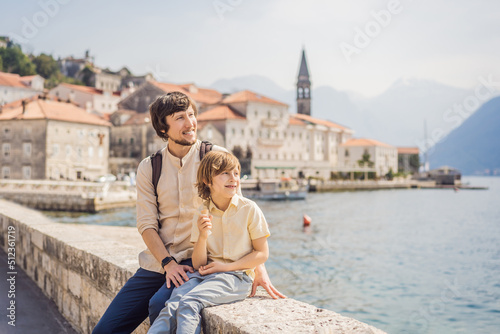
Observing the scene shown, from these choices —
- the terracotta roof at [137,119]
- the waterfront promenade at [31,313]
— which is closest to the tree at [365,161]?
the terracotta roof at [137,119]

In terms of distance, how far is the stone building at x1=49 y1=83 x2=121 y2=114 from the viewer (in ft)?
249

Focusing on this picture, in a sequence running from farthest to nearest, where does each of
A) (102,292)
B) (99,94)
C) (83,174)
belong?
(99,94) < (83,174) < (102,292)

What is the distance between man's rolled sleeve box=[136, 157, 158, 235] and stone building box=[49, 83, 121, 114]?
75.1 m

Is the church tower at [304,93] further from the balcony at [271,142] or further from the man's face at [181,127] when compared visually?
the man's face at [181,127]

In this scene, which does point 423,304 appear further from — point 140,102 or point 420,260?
point 140,102

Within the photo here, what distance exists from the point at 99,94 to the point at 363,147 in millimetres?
54269

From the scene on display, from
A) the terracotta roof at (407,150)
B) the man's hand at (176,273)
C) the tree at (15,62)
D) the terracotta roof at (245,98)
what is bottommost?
the man's hand at (176,273)

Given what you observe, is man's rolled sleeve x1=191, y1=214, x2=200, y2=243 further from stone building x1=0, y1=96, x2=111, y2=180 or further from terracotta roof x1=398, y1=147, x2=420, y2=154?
terracotta roof x1=398, y1=147, x2=420, y2=154

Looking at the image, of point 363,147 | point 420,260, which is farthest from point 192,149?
point 363,147

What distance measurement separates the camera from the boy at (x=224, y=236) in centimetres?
251

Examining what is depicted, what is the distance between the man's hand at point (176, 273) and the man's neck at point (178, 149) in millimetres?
676

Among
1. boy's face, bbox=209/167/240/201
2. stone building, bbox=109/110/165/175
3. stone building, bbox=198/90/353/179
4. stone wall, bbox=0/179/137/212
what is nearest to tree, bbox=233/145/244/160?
stone building, bbox=198/90/353/179

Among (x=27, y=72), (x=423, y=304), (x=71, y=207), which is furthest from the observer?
(x=27, y=72)

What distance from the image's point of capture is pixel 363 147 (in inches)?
3856
